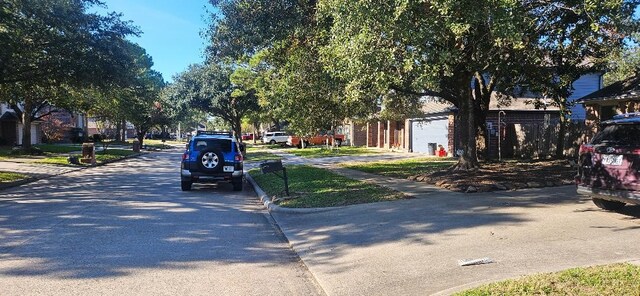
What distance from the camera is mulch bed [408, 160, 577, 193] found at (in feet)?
40.9

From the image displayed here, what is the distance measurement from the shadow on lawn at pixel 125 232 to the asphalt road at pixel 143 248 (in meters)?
0.01

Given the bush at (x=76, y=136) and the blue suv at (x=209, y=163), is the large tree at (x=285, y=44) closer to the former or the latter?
the blue suv at (x=209, y=163)

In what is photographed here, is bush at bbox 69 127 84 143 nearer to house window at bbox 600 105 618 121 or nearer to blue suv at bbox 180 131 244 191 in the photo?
blue suv at bbox 180 131 244 191

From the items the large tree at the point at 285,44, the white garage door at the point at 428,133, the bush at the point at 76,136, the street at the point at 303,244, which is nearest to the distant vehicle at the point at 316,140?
the white garage door at the point at 428,133

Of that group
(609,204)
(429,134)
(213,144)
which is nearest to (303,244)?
(609,204)

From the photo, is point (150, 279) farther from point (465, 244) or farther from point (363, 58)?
point (363, 58)

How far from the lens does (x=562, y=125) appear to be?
20.4 meters

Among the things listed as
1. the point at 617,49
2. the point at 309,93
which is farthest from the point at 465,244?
the point at 617,49

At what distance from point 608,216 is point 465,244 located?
10.7 feet

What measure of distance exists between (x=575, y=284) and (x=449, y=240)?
8.23ft

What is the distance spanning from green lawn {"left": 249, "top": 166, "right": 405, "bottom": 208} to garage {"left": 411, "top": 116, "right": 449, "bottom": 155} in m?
13.4

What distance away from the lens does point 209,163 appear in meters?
14.3

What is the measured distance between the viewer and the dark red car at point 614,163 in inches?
301

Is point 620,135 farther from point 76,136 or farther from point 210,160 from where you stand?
point 76,136
